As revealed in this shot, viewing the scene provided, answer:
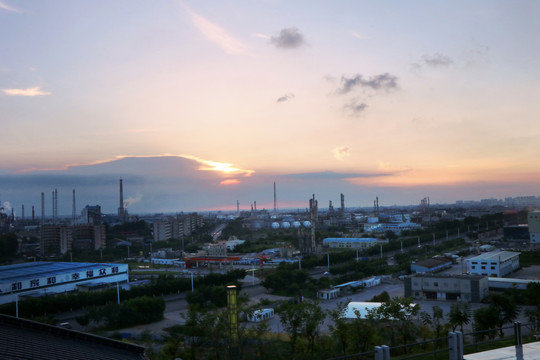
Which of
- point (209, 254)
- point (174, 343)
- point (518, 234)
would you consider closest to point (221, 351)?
point (174, 343)

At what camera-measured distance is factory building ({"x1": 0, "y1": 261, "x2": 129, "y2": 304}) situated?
8.29 m

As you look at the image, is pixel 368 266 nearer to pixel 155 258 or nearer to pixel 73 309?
pixel 73 309

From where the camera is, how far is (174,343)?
14.3 ft

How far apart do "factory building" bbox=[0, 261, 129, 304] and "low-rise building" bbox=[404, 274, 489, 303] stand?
22.1 ft

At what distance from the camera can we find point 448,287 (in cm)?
782

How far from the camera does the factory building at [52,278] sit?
8.29 metres

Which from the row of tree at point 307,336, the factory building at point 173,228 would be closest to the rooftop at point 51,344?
the row of tree at point 307,336

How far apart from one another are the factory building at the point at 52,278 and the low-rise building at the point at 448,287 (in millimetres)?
6744

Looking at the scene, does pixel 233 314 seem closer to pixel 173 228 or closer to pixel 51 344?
pixel 51 344

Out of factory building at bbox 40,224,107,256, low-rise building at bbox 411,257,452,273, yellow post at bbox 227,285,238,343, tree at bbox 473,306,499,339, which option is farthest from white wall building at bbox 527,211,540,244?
factory building at bbox 40,224,107,256

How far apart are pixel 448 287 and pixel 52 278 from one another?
7.92 metres

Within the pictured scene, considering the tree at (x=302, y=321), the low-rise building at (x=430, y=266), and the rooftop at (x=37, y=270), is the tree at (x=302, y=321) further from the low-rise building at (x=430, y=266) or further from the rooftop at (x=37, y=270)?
the low-rise building at (x=430, y=266)

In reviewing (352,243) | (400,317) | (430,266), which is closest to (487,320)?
(400,317)

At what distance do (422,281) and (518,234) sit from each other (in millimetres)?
10792
